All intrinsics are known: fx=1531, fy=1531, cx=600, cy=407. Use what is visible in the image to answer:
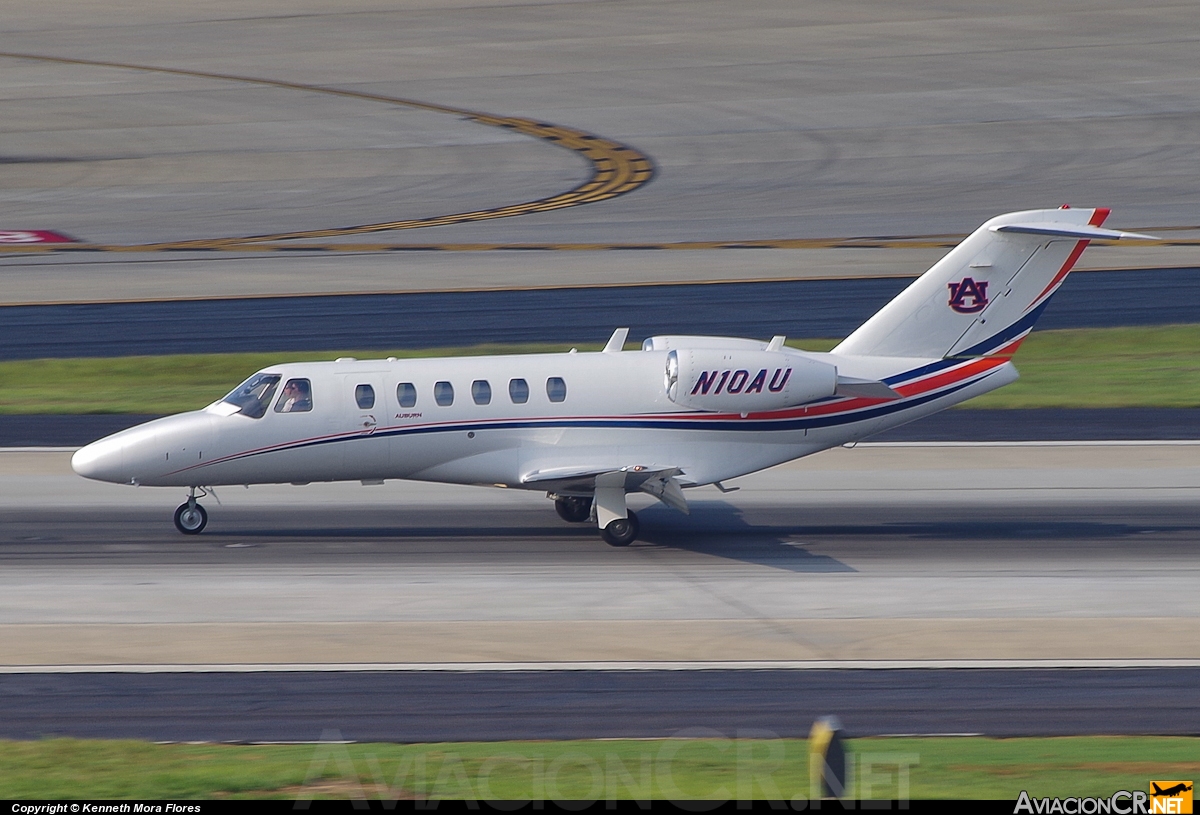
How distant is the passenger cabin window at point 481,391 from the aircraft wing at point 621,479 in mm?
1302

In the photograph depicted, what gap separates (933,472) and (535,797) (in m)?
16.1

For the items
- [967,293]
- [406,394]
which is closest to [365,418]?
[406,394]

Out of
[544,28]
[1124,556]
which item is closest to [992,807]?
[1124,556]

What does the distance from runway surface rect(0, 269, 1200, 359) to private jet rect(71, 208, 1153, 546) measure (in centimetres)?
1282

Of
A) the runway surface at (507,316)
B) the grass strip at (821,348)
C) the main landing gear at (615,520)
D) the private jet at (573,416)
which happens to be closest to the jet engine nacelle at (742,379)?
the private jet at (573,416)

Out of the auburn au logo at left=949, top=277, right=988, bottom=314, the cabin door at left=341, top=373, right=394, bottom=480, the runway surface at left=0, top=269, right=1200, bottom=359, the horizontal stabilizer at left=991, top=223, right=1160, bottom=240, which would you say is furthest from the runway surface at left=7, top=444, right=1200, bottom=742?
the runway surface at left=0, top=269, right=1200, bottom=359

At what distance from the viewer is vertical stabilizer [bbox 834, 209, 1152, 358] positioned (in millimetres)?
23750

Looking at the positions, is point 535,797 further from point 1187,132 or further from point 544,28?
point 544,28

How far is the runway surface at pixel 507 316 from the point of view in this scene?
36.8 meters

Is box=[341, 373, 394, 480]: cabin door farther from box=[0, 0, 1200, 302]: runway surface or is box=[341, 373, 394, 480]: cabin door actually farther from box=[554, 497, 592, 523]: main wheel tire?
box=[0, 0, 1200, 302]: runway surface

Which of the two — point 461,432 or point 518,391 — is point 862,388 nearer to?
point 518,391

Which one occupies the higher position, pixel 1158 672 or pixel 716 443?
pixel 716 443

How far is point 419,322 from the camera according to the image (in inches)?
1503

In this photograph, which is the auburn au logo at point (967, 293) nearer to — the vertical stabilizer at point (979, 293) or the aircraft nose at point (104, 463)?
the vertical stabilizer at point (979, 293)
